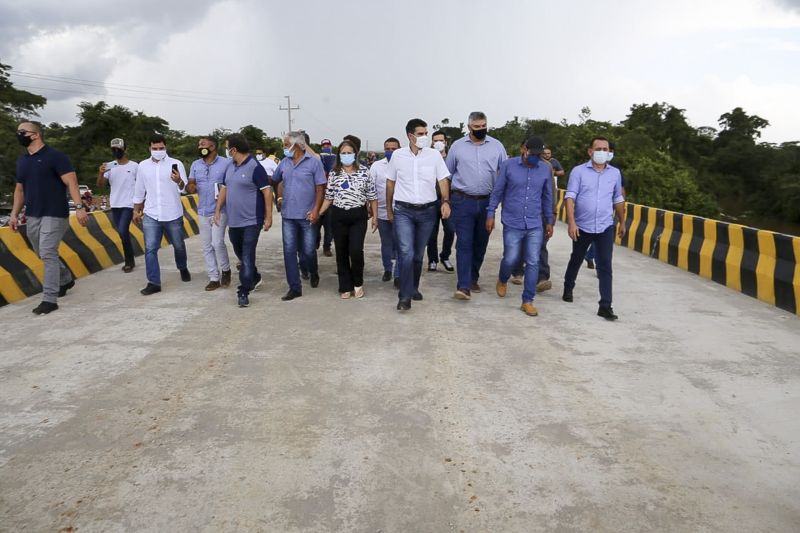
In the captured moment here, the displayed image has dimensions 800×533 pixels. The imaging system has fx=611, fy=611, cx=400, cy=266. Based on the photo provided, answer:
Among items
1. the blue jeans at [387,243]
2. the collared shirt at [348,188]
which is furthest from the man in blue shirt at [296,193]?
the blue jeans at [387,243]

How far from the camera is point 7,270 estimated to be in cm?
686

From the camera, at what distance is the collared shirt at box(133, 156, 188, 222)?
731 centimetres

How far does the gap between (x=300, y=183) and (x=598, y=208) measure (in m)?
3.28

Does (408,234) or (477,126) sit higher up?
(477,126)

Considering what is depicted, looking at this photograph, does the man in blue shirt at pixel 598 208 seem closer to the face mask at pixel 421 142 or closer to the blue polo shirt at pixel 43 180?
the face mask at pixel 421 142

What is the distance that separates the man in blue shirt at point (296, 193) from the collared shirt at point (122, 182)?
2.49 metres

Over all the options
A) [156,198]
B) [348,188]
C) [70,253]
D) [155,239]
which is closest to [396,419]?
[348,188]

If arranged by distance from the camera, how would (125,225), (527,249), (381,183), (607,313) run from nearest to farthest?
1. (607,313)
2. (527,249)
3. (381,183)
4. (125,225)

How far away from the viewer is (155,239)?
7.33 m

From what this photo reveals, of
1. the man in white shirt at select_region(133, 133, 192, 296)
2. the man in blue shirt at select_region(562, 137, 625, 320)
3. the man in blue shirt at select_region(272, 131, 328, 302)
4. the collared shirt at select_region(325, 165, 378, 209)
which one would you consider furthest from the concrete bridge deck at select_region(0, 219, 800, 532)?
the collared shirt at select_region(325, 165, 378, 209)

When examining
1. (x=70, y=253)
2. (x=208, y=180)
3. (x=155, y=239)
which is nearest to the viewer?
(x=208, y=180)

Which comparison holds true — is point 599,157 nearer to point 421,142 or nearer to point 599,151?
point 599,151

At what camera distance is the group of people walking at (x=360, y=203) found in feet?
20.9

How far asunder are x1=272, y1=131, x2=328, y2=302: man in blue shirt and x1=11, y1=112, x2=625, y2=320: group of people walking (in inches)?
0.5
